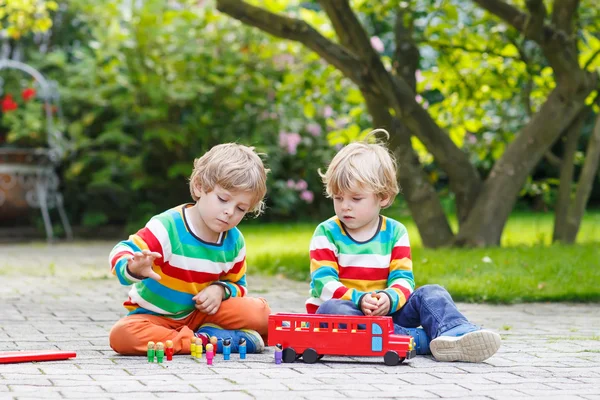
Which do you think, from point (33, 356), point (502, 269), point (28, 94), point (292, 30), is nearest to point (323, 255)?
point (33, 356)

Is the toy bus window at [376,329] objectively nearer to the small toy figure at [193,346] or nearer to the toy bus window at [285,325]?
the toy bus window at [285,325]

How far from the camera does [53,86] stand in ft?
38.5

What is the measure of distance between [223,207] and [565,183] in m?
5.19

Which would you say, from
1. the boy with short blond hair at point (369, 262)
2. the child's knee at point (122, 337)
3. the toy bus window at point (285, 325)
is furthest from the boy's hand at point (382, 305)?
the child's knee at point (122, 337)

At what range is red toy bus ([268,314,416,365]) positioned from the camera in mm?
3771

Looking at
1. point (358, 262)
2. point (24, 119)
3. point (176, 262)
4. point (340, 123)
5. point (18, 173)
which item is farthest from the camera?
point (340, 123)

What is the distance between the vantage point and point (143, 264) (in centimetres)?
366

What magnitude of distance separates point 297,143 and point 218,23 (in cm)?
181

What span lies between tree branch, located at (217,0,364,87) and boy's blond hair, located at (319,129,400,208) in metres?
3.40

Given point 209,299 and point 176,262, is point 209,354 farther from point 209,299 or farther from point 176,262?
point 176,262

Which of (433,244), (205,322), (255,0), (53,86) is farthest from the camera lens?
(53,86)

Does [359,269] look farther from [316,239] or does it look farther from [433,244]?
[433,244]

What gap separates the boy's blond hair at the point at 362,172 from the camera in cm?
404

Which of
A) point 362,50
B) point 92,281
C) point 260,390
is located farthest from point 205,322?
point 362,50
